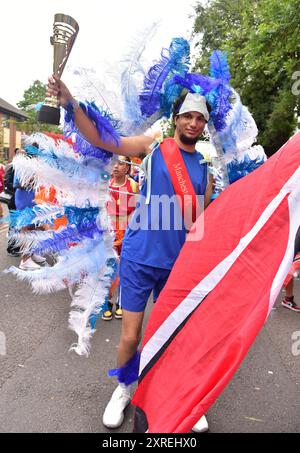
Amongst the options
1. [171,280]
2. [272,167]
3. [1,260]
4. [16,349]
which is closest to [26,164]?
[171,280]

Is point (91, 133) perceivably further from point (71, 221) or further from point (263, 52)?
point (263, 52)

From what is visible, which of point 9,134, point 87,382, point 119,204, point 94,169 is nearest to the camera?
point 94,169

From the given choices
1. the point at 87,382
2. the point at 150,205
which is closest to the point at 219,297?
the point at 150,205

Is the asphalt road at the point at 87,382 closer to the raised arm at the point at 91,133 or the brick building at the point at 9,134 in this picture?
the raised arm at the point at 91,133

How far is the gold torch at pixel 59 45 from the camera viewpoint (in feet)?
6.36

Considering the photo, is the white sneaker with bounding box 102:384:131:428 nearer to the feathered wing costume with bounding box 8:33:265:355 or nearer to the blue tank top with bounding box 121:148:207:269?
the feathered wing costume with bounding box 8:33:265:355

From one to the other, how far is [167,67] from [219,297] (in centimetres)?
144

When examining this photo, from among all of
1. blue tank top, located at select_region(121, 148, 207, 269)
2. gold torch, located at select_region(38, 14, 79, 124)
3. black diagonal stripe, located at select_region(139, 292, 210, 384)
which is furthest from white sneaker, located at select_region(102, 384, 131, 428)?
gold torch, located at select_region(38, 14, 79, 124)

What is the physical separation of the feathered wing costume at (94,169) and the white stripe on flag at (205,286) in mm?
551

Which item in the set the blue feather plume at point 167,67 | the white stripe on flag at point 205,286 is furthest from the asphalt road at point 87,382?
the blue feather plume at point 167,67

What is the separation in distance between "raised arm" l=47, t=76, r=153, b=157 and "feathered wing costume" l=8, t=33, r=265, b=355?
0.10 meters

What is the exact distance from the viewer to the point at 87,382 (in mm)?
3033

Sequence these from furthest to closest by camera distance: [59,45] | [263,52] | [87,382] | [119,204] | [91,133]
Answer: [263,52]
[119,204]
[87,382]
[91,133]
[59,45]
